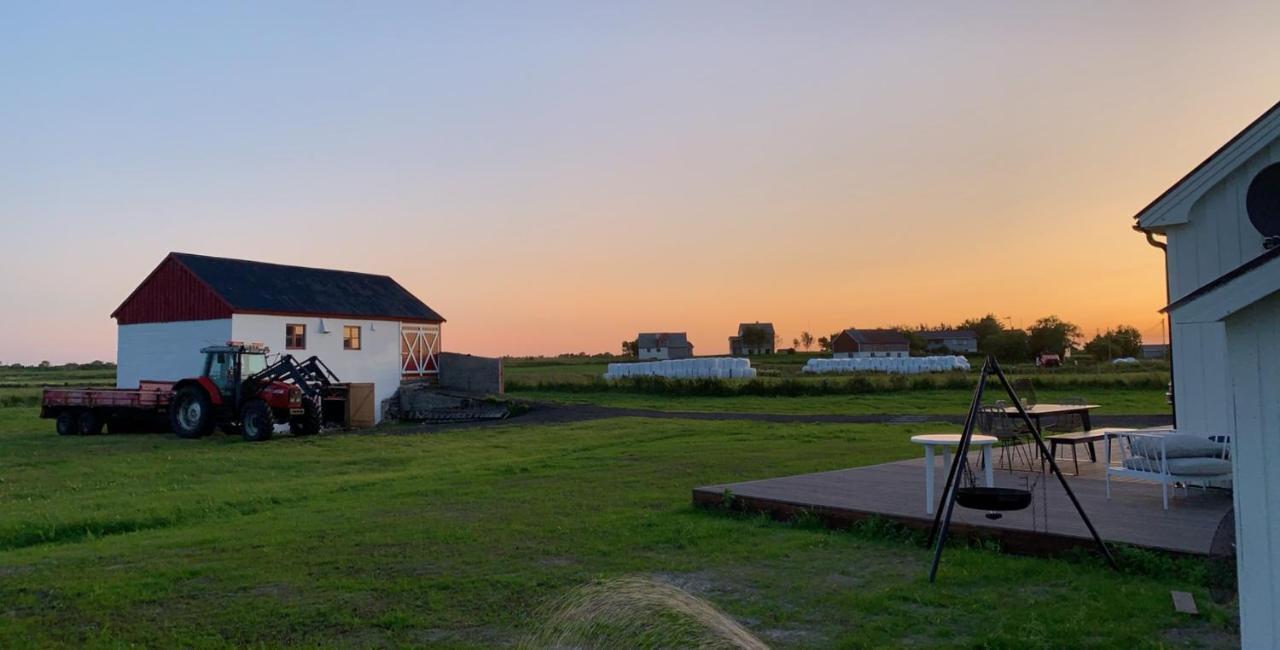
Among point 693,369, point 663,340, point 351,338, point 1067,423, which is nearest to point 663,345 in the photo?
point 663,340

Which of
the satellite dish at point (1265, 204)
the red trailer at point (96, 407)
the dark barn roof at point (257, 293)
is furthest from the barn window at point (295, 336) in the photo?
the satellite dish at point (1265, 204)

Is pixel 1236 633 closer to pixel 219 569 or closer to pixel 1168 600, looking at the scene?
pixel 1168 600

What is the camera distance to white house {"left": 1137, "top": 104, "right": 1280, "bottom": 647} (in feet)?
10.2

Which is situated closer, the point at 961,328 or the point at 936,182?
the point at 936,182

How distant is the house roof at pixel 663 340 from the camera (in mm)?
101375

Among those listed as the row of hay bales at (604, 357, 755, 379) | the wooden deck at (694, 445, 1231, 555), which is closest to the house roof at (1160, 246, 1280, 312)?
the wooden deck at (694, 445, 1231, 555)

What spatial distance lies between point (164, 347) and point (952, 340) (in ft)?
323

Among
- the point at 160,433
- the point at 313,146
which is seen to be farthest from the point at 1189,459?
the point at 160,433

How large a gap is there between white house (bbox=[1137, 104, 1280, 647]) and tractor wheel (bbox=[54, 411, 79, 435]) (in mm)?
25497

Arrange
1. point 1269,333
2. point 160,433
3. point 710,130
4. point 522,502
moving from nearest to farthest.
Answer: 1. point 1269,333
2. point 522,502
3. point 710,130
4. point 160,433

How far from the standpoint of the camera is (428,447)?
60.8ft

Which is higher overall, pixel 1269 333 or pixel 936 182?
pixel 936 182

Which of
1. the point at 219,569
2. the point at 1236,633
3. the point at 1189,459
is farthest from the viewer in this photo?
the point at 1189,459

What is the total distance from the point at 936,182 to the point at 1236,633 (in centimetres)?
1428
